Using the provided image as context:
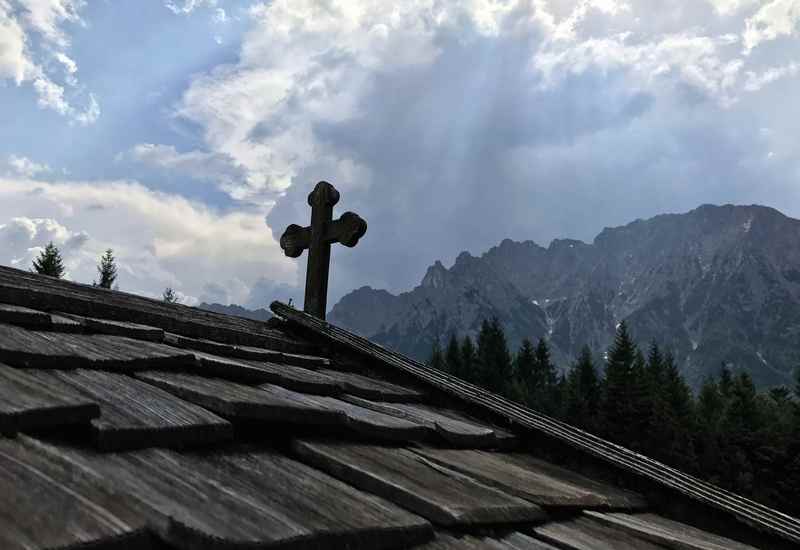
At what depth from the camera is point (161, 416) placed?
1765 mm

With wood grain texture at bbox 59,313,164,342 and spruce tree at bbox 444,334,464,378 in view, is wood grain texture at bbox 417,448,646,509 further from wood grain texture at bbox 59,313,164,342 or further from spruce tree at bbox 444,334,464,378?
spruce tree at bbox 444,334,464,378

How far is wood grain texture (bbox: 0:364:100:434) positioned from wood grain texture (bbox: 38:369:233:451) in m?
0.04

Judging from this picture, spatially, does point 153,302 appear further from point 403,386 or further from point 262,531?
point 262,531

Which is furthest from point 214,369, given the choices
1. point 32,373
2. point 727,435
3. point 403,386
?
point 727,435

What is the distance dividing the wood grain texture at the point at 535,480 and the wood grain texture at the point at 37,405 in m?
1.24

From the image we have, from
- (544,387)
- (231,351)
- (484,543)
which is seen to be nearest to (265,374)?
(231,351)

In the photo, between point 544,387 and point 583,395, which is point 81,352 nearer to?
point 583,395

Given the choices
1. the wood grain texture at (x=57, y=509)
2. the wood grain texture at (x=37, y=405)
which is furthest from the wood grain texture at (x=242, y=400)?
the wood grain texture at (x=57, y=509)

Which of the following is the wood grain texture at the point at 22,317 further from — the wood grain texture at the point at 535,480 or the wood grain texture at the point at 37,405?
the wood grain texture at the point at 535,480

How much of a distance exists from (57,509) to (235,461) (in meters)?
0.61

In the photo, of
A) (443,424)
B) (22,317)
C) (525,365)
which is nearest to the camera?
(22,317)

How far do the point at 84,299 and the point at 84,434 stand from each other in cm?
173

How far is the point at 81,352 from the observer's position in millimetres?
2189

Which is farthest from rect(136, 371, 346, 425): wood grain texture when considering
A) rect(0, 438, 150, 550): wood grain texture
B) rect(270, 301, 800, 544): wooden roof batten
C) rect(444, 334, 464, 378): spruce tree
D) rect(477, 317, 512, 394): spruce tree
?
rect(444, 334, 464, 378): spruce tree
